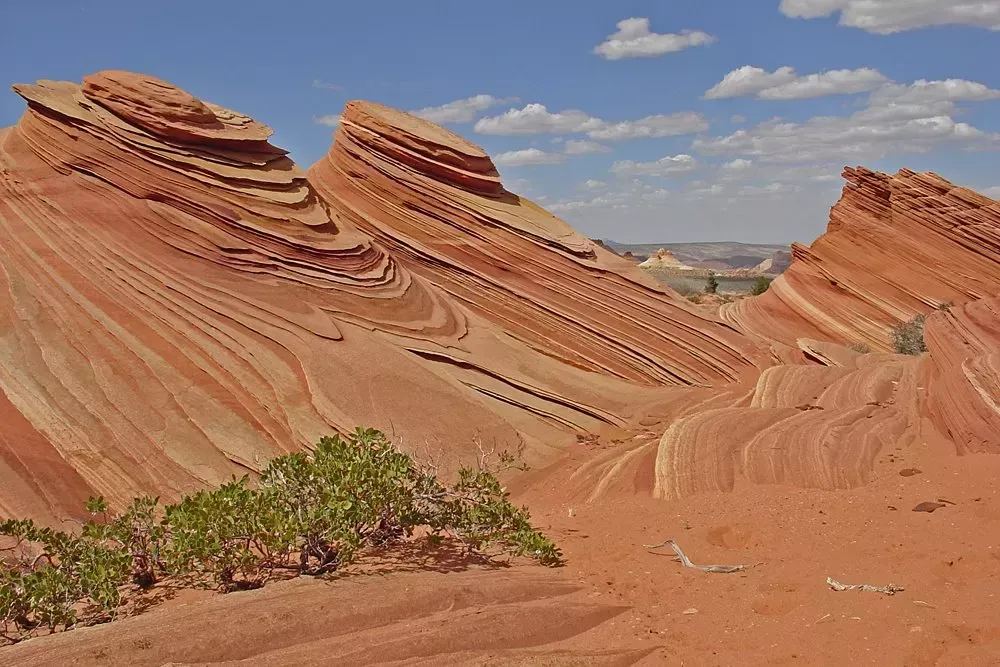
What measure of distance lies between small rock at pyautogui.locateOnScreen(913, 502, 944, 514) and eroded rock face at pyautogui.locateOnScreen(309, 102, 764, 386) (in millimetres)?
9130

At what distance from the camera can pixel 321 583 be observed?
20.7ft

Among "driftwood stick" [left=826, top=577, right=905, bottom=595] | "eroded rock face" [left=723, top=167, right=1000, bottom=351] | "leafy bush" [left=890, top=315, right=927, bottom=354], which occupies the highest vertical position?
"eroded rock face" [left=723, top=167, right=1000, bottom=351]

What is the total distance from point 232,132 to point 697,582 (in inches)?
488

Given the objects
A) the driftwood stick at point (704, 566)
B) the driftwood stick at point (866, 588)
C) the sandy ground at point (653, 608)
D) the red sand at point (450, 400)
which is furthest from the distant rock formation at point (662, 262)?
the driftwood stick at point (866, 588)

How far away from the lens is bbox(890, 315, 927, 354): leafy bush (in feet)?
79.6

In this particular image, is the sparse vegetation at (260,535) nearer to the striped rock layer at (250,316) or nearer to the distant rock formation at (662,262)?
the striped rock layer at (250,316)

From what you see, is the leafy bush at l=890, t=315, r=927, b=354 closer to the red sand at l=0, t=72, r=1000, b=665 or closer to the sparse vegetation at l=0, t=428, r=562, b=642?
the red sand at l=0, t=72, r=1000, b=665

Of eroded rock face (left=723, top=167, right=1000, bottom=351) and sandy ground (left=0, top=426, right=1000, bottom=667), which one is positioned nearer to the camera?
sandy ground (left=0, top=426, right=1000, bottom=667)

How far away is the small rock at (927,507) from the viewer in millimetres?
8766

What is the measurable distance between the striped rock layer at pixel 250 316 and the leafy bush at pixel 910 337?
7895 millimetres

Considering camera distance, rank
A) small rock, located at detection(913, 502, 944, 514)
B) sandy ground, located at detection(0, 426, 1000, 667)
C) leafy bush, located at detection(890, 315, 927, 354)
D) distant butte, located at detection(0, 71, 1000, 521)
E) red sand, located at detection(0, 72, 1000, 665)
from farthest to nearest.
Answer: leafy bush, located at detection(890, 315, 927, 354), distant butte, located at detection(0, 71, 1000, 521), small rock, located at detection(913, 502, 944, 514), red sand, located at detection(0, 72, 1000, 665), sandy ground, located at detection(0, 426, 1000, 667)

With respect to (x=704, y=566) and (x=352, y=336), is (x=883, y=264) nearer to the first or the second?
(x=352, y=336)


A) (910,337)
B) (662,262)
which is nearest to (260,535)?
(910,337)

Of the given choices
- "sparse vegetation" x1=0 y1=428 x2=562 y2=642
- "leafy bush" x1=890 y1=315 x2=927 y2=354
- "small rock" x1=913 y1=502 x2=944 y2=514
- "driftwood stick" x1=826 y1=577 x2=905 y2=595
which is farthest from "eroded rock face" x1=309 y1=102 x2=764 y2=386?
"driftwood stick" x1=826 y1=577 x2=905 y2=595
